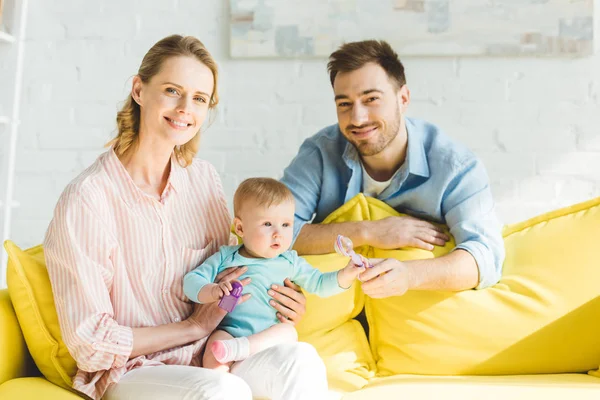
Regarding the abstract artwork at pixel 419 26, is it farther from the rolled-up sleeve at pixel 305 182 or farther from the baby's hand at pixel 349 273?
the baby's hand at pixel 349 273

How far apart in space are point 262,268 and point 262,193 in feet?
0.63

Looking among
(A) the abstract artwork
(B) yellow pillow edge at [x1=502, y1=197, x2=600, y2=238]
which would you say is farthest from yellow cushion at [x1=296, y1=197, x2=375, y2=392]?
(A) the abstract artwork

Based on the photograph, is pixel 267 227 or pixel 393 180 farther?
pixel 393 180

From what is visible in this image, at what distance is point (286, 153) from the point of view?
8.85 ft

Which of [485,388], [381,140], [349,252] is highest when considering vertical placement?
[381,140]

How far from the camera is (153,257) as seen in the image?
1730mm

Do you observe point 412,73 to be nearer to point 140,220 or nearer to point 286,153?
point 286,153

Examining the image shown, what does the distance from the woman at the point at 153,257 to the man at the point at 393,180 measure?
1.06ft

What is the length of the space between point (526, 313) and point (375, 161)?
0.64 m

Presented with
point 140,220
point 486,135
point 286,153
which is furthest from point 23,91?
point 486,135

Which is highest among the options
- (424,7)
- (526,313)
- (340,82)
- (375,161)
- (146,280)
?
(424,7)

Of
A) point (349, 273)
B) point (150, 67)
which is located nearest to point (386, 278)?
point (349, 273)

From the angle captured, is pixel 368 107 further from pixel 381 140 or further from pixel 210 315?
pixel 210 315

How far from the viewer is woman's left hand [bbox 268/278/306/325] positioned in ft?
5.88
